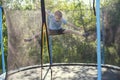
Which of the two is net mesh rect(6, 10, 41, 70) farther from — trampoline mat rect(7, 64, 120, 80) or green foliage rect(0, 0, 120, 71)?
green foliage rect(0, 0, 120, 71)

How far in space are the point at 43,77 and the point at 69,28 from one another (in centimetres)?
102

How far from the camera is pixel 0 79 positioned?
3305 millimetres

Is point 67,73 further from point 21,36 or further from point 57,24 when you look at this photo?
point 21,36

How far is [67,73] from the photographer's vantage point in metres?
3.80

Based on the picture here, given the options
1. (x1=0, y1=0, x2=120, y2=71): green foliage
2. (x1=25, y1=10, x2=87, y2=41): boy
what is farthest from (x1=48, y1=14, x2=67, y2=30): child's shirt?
(x1=0, y1=0, x2=120, y2=71): green foliage

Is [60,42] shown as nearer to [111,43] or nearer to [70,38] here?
[70,38]

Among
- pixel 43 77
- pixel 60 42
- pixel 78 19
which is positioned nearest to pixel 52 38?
pixel 60 42

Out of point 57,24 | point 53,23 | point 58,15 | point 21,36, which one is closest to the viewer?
point 21,36

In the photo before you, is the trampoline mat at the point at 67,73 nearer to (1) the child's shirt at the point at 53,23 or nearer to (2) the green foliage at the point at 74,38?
(2) the green foliage at the point at 74,38

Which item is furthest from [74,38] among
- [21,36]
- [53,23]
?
[21,36]

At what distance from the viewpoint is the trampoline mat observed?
3.24 metres

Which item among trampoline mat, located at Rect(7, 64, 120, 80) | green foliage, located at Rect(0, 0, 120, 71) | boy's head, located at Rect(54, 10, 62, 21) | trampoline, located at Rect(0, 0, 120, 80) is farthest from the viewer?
green foliage, located at Rect(0, 0, 120, 71)

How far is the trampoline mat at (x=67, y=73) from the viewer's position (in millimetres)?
3240

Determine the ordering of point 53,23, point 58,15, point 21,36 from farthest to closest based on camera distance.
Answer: point 58,15
point 53,23
point 21,36
